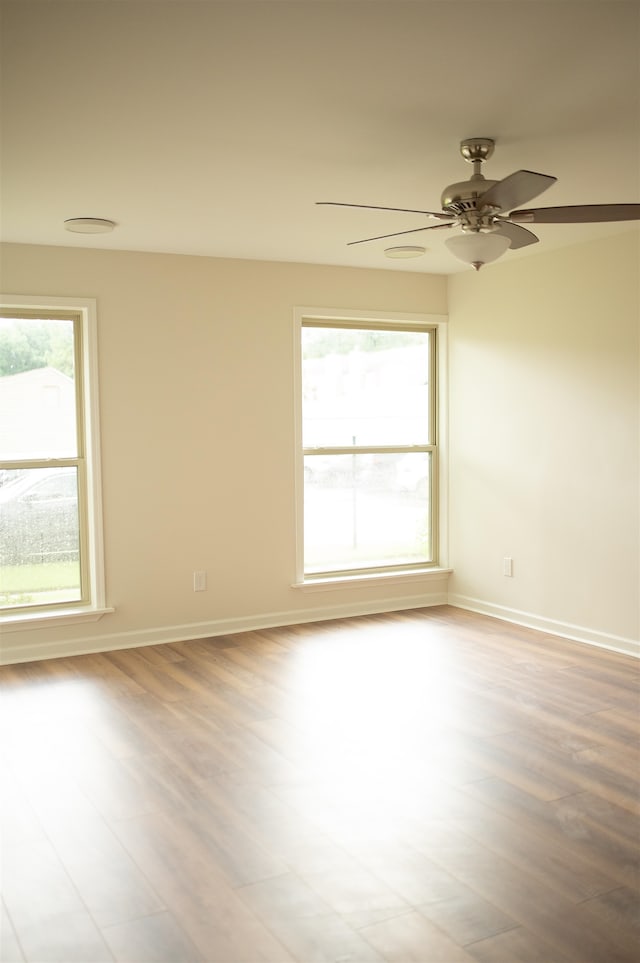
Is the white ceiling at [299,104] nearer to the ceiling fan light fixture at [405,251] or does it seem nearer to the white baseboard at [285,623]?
the ceiling fan light fixture at [405,251]

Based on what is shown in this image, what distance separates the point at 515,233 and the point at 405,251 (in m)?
1.90

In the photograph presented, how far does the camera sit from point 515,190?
2924 millimetres

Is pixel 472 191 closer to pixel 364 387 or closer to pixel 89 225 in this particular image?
pixel 89 225

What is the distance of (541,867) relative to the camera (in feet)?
8.66

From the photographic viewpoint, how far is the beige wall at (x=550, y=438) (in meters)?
4.97

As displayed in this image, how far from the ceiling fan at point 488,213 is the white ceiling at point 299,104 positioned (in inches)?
6.9

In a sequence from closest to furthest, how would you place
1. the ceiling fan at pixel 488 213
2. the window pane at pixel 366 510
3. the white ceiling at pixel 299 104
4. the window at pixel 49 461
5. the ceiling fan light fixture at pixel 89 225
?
the white ceiling at pixel 299 104 → the ceiling fan at pixel 488 213 → the ceiling fan light fixture at pixel 89 225 → the window at pixel 49 461 → the window pane at pixel 366 510

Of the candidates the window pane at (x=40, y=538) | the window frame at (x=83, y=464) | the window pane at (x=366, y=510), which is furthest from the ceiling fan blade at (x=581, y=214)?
the window pane at (x=40, y=538)

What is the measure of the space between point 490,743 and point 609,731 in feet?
1.85

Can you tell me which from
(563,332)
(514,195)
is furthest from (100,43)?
(563,332)

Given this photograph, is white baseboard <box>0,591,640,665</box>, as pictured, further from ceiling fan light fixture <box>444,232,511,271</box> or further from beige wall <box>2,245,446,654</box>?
ceiling fan light fixture <box>444,232,511,271</box>

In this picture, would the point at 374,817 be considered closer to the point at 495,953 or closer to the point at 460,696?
the point at 495,953

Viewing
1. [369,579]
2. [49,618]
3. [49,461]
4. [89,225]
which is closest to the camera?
[89,225]

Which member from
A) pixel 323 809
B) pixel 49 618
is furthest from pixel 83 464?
pixel 323 809
